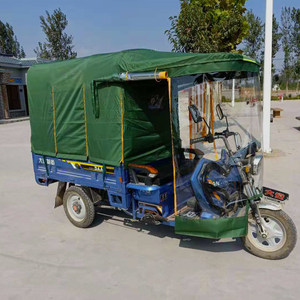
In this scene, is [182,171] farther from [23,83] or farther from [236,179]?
[23,83]

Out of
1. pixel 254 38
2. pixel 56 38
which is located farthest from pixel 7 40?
pixel 254 38

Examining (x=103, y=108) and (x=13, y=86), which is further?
(x=13, y=86)

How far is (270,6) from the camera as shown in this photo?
9172 millimetres

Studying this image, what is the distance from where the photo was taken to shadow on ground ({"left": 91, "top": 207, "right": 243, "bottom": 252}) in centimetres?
429

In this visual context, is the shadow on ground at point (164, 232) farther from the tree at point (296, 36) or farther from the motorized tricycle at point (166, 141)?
the tree at point (296, 36)

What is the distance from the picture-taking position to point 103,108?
443cm

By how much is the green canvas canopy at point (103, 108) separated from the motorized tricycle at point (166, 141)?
15 millimetres

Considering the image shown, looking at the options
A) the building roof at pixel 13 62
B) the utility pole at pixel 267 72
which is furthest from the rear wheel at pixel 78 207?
the building roof at pixel 13 62

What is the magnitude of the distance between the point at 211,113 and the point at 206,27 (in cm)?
694

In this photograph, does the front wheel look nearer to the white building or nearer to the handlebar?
the handlebar

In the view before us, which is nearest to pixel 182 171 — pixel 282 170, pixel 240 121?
pixel 240 121

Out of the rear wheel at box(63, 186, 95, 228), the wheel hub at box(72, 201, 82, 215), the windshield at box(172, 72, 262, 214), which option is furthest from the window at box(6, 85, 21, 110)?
Answer: the windshield at box(172, 72, 262, 214)

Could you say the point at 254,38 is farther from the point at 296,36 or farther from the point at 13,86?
the point at 13,86

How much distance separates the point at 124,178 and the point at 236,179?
145cm
